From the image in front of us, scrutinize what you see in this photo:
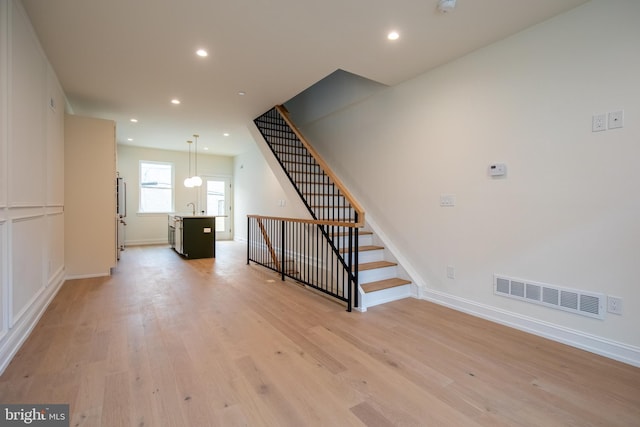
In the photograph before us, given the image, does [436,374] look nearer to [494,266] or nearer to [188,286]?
[494,266]

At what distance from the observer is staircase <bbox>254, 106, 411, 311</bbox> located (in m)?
3.35

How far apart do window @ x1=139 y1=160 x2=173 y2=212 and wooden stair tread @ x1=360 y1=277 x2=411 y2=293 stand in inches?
278

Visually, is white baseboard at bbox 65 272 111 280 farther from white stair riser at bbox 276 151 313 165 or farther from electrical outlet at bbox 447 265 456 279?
electrical outlet at bbox 447 265 456 279

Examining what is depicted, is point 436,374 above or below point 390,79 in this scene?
below

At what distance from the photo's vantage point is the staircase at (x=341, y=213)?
11.0 feet

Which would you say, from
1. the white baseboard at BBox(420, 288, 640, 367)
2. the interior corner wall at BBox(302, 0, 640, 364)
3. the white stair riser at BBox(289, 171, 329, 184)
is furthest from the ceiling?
the white baseboard at BBox(420, 288, 640, 367)

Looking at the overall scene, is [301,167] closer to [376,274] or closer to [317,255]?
[317,255]

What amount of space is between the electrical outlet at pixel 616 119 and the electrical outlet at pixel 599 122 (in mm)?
32

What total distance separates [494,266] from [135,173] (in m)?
8.51

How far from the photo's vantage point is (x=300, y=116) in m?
5.96

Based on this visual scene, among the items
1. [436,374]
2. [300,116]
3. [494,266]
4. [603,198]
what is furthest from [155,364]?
[300,116]

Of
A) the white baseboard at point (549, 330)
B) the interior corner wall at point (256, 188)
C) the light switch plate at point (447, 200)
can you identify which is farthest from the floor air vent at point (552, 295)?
the interior corner wall at point (256, 188)

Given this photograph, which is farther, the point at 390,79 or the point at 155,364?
the point at 390,79

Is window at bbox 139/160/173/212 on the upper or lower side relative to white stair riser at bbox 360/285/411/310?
upper
